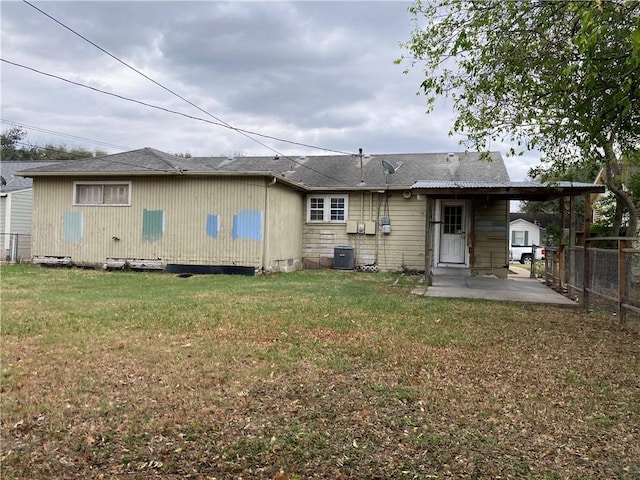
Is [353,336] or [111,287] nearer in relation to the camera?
[353,336]

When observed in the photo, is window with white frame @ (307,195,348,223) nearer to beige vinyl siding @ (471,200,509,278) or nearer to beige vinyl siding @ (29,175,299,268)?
beige vinyl siding @ (29,175,299,268)

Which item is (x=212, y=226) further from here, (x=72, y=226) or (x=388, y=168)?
(x=388, y=168)

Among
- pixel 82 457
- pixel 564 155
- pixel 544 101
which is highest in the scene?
pixel 544 101

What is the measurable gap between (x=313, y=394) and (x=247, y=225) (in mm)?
9951

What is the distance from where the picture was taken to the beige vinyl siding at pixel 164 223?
13344 mm

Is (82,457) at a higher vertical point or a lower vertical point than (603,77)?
lower

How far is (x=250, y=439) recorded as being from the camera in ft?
9.61

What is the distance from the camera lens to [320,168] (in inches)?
709

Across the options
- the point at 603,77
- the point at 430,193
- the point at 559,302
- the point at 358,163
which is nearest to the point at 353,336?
the point at 603,77

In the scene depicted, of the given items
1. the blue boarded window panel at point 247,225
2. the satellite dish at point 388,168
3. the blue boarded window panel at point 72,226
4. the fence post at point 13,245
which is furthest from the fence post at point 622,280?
the fence post at point 13,245

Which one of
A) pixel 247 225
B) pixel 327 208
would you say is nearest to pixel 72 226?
pixel 247 225

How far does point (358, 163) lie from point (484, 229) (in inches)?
232

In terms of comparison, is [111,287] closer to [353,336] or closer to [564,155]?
[353,336]

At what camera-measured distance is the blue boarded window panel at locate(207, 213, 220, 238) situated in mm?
13578
